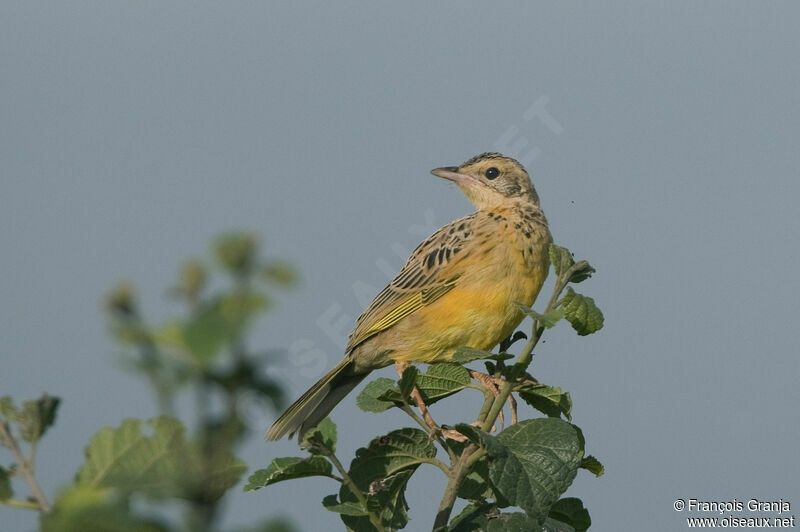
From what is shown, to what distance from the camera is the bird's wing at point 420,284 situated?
6.69 meters

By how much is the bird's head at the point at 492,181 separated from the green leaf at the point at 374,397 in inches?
150

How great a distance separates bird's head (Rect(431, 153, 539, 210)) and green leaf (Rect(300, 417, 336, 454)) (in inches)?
173

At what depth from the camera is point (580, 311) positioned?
129 inches

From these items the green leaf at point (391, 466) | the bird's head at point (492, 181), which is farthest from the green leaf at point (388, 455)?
the bird's head at point (492, 181)

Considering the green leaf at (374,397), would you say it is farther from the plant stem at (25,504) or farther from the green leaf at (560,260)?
the plant stem at (25,504)

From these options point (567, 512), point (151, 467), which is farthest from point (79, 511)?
point (567, 512)

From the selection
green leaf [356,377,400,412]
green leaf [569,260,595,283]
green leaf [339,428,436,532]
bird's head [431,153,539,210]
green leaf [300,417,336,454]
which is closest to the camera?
green leaf [300,417,336,454]

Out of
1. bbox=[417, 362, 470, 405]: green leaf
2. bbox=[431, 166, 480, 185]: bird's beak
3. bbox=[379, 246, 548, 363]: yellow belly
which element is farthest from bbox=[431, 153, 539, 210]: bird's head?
bbox=[417, 362, 470, 405]: green leaf

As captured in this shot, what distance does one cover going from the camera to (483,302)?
634 centimetres

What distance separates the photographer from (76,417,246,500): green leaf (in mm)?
859

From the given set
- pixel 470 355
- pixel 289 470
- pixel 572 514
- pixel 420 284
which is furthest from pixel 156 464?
pixel 420 284

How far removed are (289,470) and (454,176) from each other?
469 centimetres

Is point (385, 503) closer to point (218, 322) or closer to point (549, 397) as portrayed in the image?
point (549, 397)

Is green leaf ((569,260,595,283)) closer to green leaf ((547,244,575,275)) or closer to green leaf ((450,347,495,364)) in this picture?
green leaf ((547,244,575,275))
